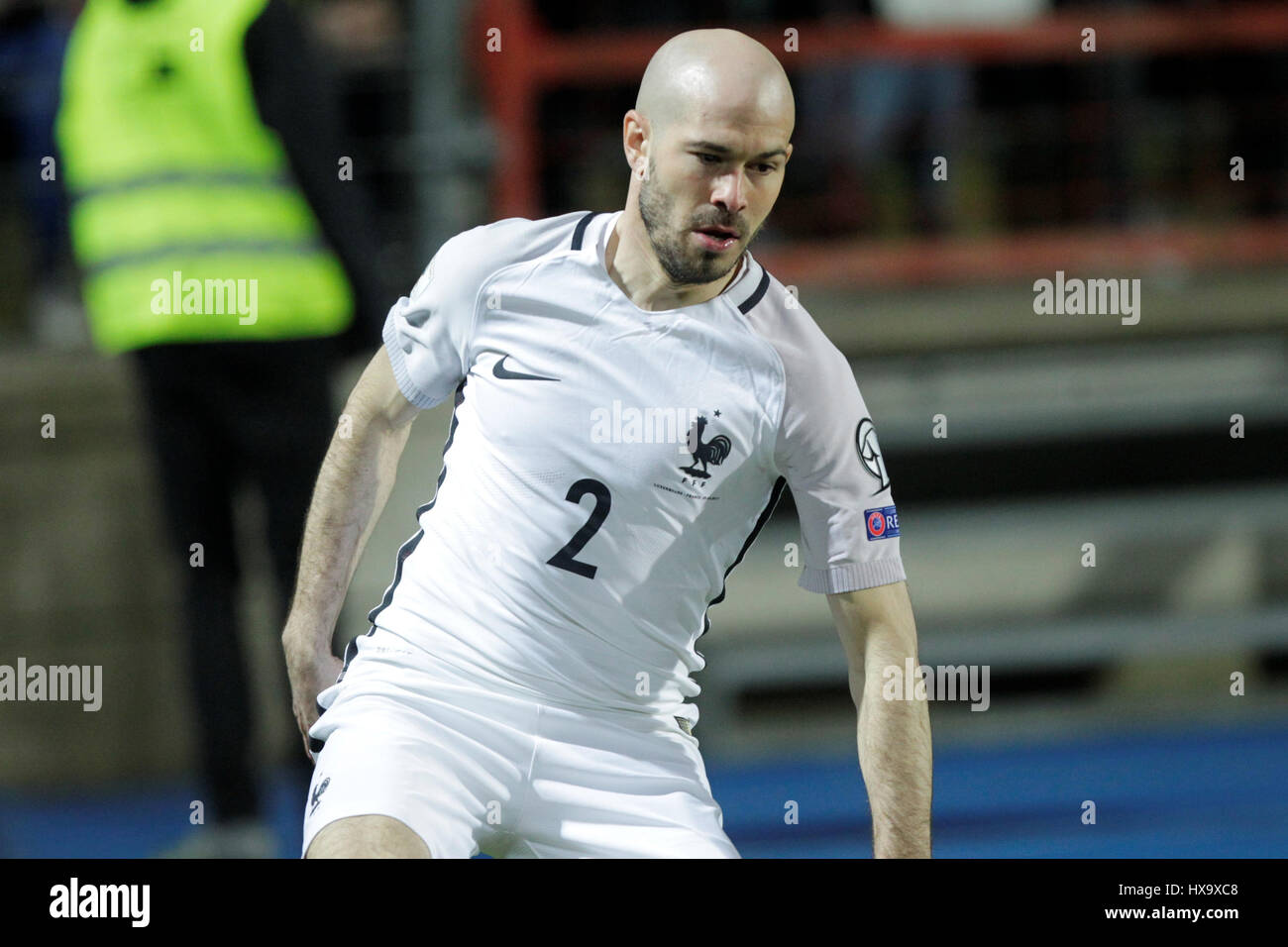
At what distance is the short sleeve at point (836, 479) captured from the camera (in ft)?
9.52

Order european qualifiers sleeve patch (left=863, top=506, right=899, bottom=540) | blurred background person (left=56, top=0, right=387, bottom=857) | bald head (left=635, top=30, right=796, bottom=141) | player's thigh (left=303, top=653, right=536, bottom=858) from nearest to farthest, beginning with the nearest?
bald head (left=635, top=30, right=796, bottom=141), player's thigh (left=303, top=653, right=536, bottom=858), european qualifiers sleeve patch (left=863, top=506, right=899, bottom=540), blurred background person (left=56, top=0, right=387, bottom=857)

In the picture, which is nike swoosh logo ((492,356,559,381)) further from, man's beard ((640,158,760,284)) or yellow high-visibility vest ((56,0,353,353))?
yellow high-visibility vest ((56,0,353,353))

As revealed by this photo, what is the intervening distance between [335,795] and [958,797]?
3485 millimetres

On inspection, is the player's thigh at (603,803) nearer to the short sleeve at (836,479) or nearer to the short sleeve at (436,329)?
the short sleeve at (836,479)

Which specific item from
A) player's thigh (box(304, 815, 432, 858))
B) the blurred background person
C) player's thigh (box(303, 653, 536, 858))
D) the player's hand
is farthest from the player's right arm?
the blurred background person

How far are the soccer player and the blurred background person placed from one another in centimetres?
130

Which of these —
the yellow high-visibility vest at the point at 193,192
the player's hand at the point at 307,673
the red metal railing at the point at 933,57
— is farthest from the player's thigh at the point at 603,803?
the red metal railing at the point at 933,57

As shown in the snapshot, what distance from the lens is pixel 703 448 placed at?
116 inches

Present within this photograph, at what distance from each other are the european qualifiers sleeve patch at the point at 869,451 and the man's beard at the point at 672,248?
1.09ft

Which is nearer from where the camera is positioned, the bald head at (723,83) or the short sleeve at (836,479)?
the bald head at (723,83)

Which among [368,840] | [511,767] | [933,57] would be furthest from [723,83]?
[933,57]

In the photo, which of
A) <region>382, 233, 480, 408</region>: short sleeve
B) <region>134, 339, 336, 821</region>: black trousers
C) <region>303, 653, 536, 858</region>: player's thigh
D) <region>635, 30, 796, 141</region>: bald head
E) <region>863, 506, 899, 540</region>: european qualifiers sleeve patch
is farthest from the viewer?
<region>134, 339, 336, 821</region>: black trousers

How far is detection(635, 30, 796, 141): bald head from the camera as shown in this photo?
8.85 feet
